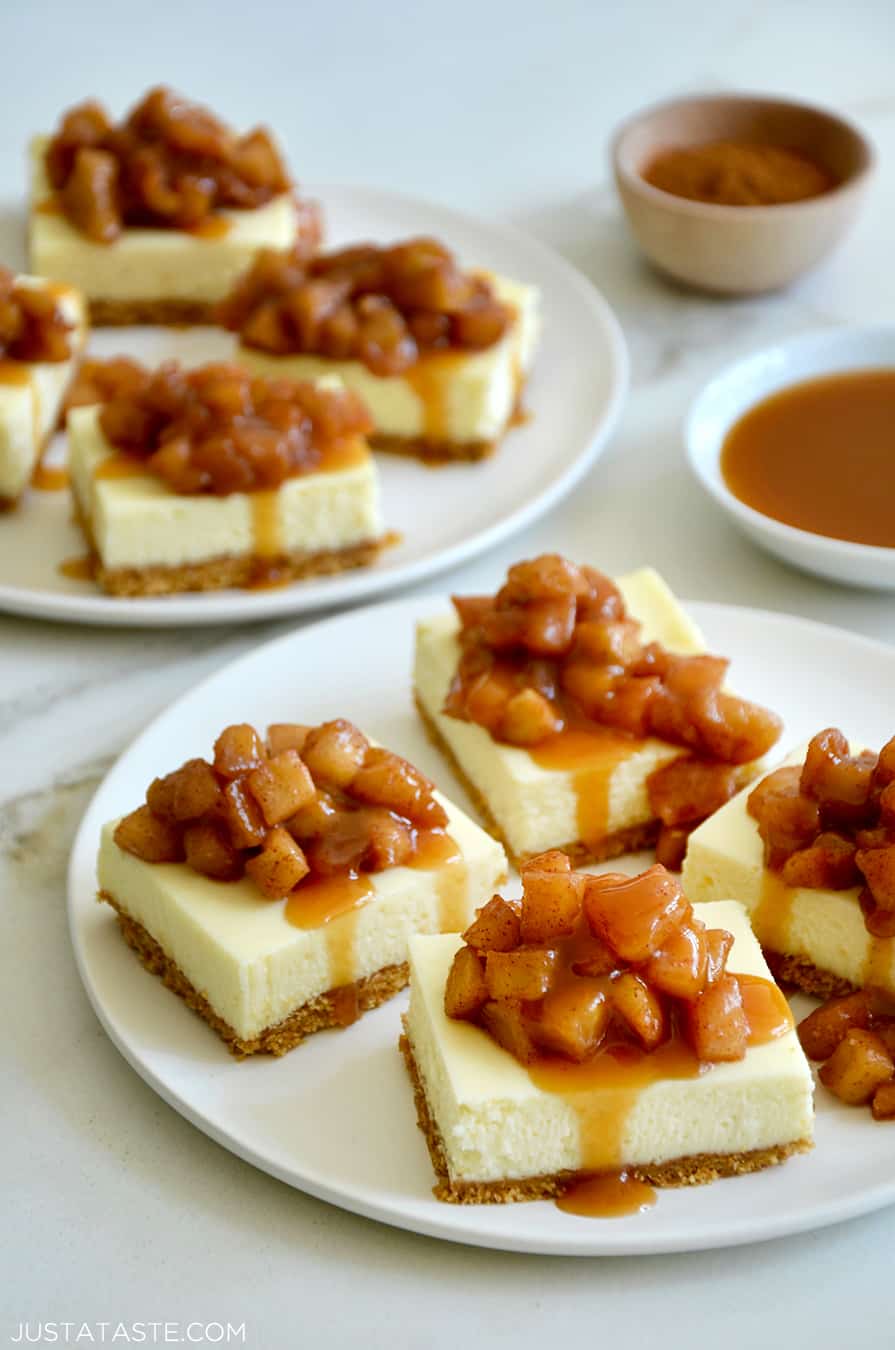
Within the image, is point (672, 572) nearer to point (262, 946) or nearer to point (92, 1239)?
point (262, 946)

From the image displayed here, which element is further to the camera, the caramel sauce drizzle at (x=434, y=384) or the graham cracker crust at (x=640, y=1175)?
the caramel sauce drizzle at (x=434, y=384)

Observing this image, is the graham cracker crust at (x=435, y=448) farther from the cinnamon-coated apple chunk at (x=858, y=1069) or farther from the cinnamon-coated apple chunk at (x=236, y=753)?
the cinnamon-coated apple chunk at (x=858, y=1069)

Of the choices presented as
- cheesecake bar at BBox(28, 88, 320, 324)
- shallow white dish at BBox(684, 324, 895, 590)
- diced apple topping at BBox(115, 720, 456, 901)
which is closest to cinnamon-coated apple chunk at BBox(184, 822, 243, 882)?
diced apple topping at BBox(115, 720, 456, 901)

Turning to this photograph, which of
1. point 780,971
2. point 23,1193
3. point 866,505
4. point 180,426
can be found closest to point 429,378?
point 180,426

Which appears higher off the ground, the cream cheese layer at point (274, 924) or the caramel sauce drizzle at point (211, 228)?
the caramel sauce drizzle at point (211, 228)

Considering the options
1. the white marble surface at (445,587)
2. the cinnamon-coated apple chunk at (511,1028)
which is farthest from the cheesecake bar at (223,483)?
the cinnamon-coated apple chunk at (511,1028)

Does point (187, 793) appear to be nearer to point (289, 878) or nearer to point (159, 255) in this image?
point (289, 878)

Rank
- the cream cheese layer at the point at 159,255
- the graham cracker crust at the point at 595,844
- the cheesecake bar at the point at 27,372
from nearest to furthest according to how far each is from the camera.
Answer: the graham cracker crust at the point at 595,844 < the cheesecake bar at the point at 27,372 < the cream cheese layer at the point at 159,255
